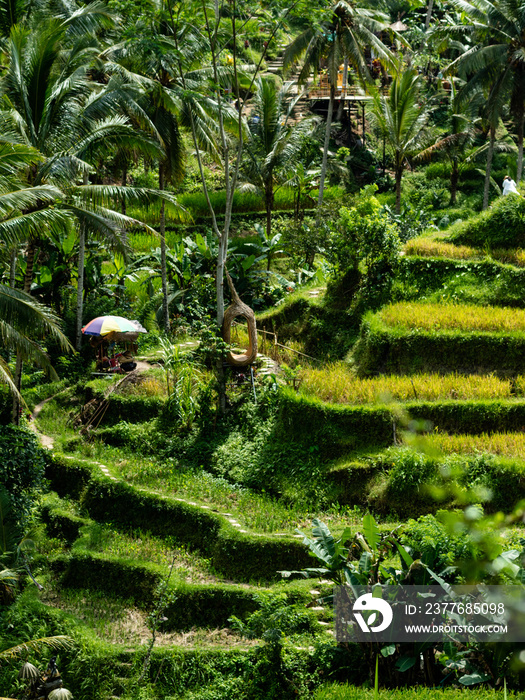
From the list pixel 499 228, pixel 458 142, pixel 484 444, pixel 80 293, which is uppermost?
pixel 458 142

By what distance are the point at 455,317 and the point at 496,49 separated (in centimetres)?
970

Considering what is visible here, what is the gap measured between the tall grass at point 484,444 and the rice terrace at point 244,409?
3cm

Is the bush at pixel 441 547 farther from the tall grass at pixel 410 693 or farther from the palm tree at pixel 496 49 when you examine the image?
the palm tree at pixel 496 49

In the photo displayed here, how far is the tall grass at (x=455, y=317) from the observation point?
12.8 meters

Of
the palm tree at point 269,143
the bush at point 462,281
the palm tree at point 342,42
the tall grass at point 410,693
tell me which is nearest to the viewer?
the tall grass at point 410,693

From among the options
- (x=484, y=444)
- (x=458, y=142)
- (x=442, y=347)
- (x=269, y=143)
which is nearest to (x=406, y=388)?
(x=442, y=347)

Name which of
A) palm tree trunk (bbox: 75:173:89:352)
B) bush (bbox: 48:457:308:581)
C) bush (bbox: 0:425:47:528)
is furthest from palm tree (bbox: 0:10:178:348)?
bush (bbox: 48:457:308:581)

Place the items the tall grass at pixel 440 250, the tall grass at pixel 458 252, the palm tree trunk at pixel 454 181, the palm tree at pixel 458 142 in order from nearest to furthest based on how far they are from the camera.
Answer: the tall grass at pixel 458 252 < the tall grass at pixel 440 250 < the palm tree at pixel 458 142 < the palm tree trunk at pixel 454 181

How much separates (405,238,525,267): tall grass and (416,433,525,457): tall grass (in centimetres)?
476

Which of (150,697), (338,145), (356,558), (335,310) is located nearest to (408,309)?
(335,310)

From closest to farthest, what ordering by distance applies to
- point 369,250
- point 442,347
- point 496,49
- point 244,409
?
1. point 442,347
2. point 244,409
3. point 369,250
4. point 496,49

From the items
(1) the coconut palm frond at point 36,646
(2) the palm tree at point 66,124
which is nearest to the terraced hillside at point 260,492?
(1) the coconut palm frond at point 36,646

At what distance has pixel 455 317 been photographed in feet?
43.0

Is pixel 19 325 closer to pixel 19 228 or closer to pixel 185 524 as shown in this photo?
pixel 19 228
